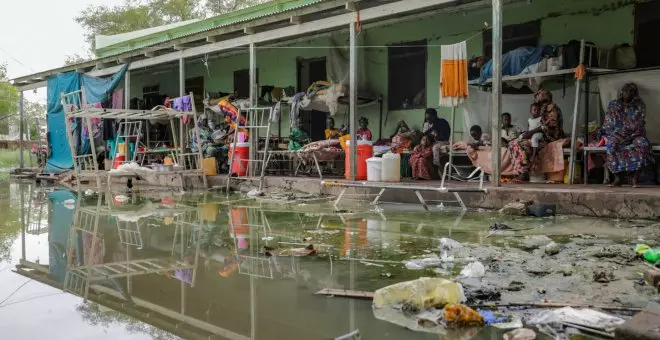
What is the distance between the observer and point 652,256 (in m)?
4.04

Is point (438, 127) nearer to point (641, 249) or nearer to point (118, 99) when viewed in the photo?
point (641, 249)

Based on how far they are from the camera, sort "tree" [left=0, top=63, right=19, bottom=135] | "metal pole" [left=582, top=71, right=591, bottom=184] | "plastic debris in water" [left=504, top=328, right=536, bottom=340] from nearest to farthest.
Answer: "plastic debris in water" [left=504, top=328, right=536, bottom=340]
"metal pole" [left=582, top=71, right=591, bottom=184]
"tree" [left=0, top=63, right=19, bottom=135]

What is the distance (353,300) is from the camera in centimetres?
330

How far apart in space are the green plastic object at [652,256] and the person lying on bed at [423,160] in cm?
618

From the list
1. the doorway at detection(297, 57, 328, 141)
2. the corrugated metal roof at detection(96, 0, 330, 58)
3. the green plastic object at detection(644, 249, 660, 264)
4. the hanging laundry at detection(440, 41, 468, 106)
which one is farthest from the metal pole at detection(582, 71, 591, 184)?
the doorway at detection(297, 57, 328, 141)

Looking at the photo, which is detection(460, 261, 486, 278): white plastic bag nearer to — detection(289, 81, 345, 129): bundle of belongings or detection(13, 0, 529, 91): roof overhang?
detection(13, 0, 529, 91): roof overhang

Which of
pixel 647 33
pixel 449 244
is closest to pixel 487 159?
pixel 647 33

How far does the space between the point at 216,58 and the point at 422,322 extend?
14906 millimetres

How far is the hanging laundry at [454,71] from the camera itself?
29.0 ft

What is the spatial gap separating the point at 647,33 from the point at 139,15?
102ft

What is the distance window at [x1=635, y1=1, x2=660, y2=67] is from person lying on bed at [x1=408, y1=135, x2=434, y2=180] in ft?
12.8

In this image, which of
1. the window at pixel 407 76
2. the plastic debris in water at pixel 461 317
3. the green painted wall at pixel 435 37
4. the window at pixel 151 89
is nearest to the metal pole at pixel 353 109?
the green painted wall at pixel 435 37

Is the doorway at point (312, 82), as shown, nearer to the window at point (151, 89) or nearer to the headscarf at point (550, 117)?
the headscarf at point (550, 117)

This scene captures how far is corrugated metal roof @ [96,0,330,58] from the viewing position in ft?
42.1
